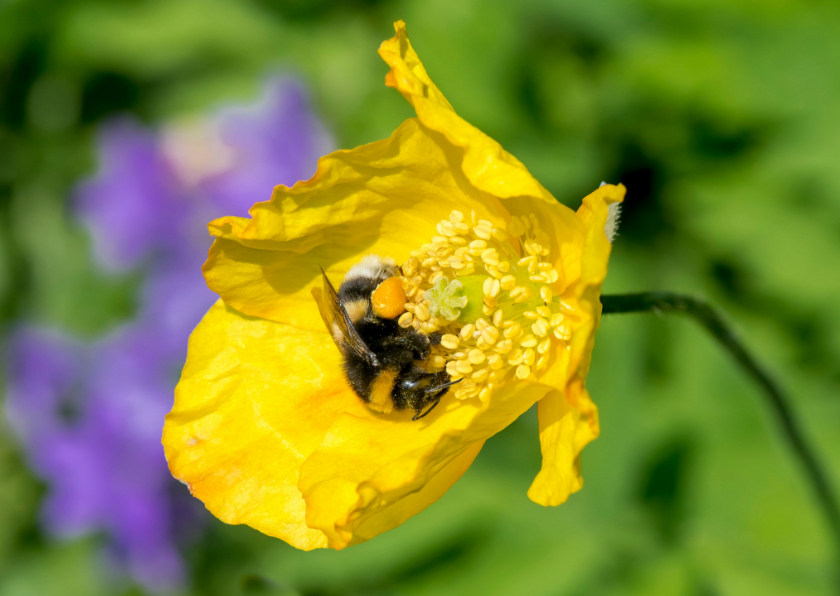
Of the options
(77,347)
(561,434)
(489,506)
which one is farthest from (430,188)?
(77,347)

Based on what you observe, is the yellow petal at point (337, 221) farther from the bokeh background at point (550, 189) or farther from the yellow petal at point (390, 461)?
the bokeh background at point (550, 189)

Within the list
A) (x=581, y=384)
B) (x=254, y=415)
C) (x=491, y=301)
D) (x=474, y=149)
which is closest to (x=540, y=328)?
(x=491, y=301)

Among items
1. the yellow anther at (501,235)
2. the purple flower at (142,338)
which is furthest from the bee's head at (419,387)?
the purple flower at (142,338)

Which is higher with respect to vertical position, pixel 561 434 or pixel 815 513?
pixel 561 434

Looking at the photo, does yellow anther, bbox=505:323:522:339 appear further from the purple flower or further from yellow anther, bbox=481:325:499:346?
the purple flower

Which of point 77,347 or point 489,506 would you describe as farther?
point 77,347

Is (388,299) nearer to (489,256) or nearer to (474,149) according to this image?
(489,256)

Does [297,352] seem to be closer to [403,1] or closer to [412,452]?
[412,452]

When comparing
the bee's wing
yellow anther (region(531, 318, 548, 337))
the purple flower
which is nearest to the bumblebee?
the bee's wing
